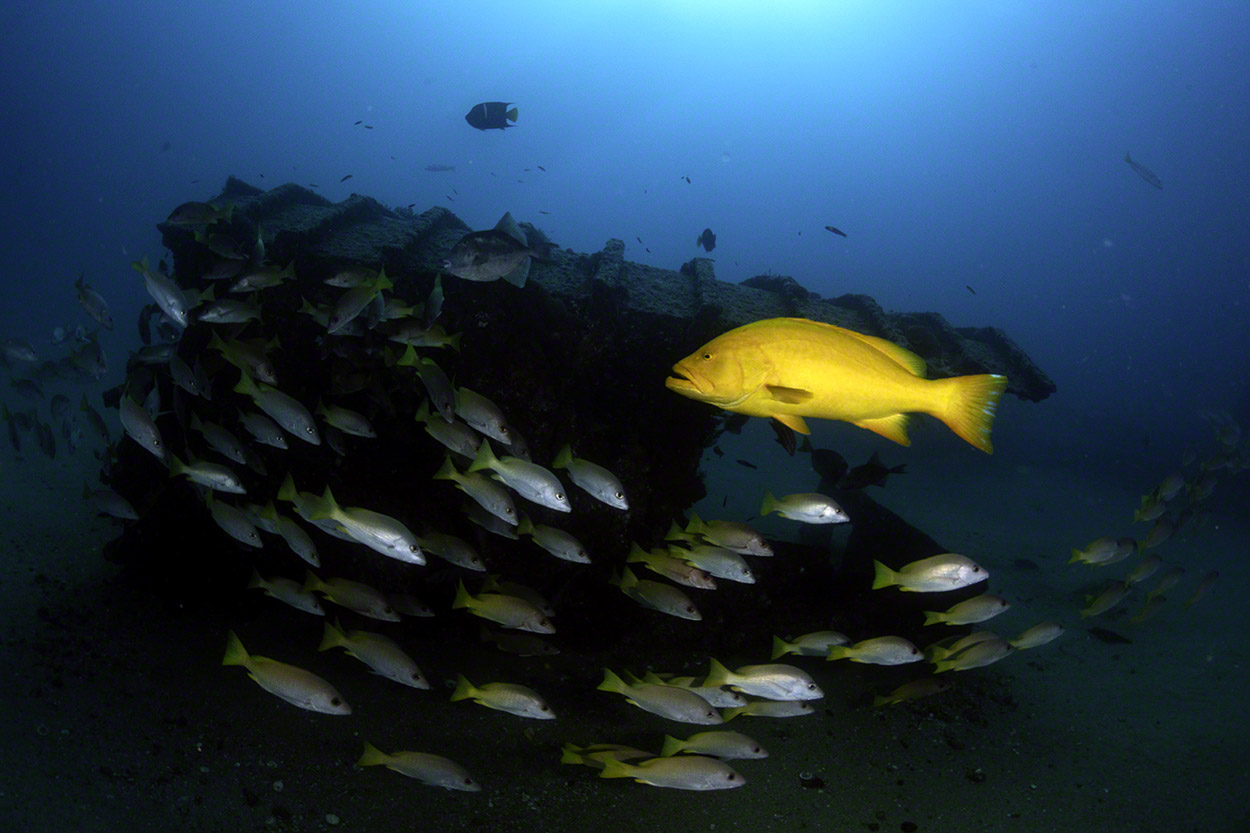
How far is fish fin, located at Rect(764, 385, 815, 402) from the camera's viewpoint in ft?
7.14

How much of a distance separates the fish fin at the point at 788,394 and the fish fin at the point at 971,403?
69 centimetres

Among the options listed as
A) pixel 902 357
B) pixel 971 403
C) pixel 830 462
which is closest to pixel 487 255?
pixel 902 357

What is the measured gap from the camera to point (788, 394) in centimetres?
220

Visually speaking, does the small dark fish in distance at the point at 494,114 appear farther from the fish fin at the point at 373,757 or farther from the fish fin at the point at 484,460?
the fish fin at the point at 373,757

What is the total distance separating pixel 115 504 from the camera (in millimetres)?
4652

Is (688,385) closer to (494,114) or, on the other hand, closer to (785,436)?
(785,436)

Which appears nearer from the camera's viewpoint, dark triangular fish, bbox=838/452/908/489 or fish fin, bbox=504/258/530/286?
fish fin, bbox=504/258/530/286

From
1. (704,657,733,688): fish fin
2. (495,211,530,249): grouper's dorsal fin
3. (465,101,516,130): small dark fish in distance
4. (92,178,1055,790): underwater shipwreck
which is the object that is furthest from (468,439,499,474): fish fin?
(465,101,516,130): small dark fish in distance

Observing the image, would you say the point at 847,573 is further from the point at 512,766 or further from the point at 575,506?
the point at 512,766

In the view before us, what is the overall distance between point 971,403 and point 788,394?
0.94 m

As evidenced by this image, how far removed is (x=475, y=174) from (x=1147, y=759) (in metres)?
164

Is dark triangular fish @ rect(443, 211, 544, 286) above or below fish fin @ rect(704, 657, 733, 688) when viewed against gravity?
above

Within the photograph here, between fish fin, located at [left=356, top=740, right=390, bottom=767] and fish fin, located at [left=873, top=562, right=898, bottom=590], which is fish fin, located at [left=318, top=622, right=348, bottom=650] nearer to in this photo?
fish fin, located at [left=356, top=740, right=390, bottom=767]

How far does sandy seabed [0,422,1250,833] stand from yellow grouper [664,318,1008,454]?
3521mm
